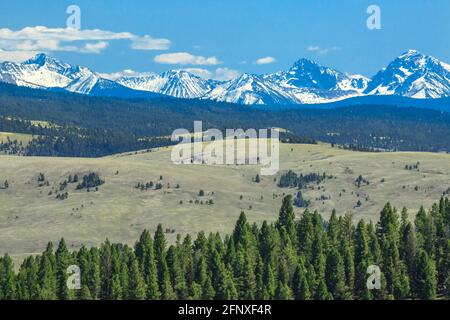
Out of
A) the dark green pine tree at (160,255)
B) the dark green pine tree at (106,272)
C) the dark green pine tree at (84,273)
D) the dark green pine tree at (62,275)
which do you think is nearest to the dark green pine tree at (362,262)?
the dark green pine tree at (160,255)

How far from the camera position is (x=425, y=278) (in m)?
152

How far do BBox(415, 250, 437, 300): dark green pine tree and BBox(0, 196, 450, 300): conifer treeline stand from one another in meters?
0.16

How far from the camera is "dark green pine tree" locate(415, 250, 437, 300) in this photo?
15050 cm

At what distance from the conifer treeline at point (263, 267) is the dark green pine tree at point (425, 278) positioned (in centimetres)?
16

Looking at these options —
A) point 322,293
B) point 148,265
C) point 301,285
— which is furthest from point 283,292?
point 148,265

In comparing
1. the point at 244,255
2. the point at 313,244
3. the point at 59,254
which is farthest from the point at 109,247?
the point at 313,244

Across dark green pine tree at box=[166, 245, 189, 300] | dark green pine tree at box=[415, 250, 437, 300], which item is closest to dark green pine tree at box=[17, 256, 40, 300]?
dark green pine tree at box=[166, 245, 189, 300]

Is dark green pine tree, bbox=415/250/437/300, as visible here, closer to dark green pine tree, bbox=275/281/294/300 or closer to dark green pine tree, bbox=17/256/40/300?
dark green pine tree, bbox=275/281/294/300

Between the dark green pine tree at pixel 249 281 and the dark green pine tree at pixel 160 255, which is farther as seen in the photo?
the dark green pine tree at pixel 160 255

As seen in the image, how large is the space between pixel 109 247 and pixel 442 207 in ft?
210

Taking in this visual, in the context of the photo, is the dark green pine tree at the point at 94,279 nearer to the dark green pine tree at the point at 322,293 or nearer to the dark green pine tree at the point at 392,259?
the dark green pine tree at the point at 322,293

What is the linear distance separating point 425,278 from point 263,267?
27.1 metres

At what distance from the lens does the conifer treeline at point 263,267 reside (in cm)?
15088
